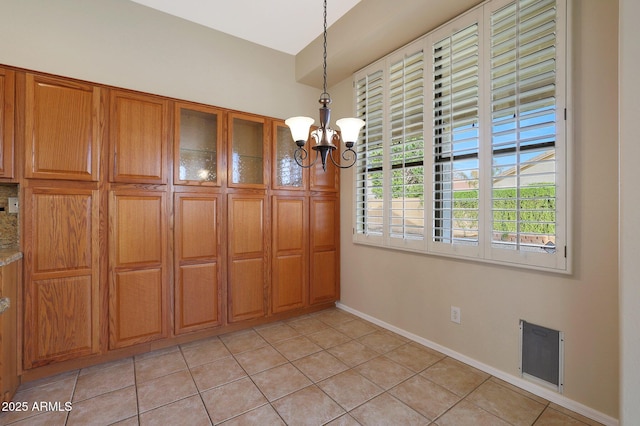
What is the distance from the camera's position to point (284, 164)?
3.16 meters

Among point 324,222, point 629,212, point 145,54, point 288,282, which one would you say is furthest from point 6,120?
point 629,212

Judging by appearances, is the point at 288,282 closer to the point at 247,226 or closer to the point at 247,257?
the point at 247,257

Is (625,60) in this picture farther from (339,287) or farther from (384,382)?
(339,287)

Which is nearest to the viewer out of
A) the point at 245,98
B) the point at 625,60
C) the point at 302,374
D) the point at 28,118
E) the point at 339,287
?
the point at 625,60

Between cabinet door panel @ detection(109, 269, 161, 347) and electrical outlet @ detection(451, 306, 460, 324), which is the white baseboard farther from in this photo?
cabinet door panel @ detection(109, 269, 161, 347)

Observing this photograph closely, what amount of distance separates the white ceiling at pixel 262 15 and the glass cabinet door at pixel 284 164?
3.13 ft

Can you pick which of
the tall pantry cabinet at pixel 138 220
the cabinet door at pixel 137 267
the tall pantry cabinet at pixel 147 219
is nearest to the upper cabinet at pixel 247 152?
the tall pantry cabinet at pixel 147 219

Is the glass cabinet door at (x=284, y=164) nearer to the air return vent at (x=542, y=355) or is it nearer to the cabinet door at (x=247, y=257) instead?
the cabinet door at (x=247, y=257)

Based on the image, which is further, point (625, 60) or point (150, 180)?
point (150, 180)

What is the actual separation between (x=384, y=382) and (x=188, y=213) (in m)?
2.11

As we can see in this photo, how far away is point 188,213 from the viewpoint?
262 cm

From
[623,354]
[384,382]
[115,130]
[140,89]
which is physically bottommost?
[384,382]

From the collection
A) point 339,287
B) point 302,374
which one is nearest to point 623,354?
point 302,374

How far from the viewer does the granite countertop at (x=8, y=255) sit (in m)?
1.73
